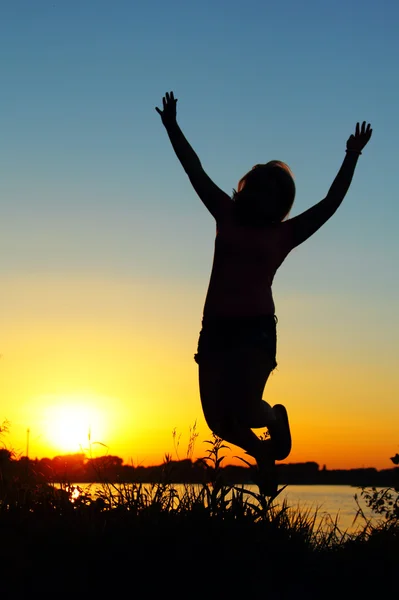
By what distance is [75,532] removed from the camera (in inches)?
165

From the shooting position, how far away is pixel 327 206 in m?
5.16

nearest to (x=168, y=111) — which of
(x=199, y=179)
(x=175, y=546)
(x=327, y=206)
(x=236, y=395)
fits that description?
(x=199, y=179)

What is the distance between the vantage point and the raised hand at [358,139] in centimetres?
549

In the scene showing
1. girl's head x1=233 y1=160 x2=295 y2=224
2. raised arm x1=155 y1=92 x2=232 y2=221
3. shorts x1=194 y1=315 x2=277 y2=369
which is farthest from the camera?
raised arm x1=155 y1=92 x2=232 y2=221

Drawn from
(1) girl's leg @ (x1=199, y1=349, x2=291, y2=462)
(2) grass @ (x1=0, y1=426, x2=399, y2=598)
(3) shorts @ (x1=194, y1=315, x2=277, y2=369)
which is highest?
(3) shorts @ (x1=194, y1=315, x2=277, y2=369)

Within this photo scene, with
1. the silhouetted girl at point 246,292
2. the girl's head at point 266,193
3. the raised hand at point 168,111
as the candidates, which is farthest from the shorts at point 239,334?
the raised hand at point 168,111

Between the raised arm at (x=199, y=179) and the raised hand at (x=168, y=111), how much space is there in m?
0.05

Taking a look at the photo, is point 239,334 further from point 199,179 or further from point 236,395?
point 199,179

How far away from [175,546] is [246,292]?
64.4 inches

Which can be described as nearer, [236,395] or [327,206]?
[236,395]

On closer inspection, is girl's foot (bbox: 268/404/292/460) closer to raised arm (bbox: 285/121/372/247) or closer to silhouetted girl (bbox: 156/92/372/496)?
silhouetted girl (bbox: 156/92/372/496)

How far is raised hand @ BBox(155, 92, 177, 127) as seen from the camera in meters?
5.27

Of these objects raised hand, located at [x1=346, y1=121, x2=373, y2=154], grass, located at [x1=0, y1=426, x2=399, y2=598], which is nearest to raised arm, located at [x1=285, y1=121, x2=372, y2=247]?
raised hand, located at [x1=346, y1=121, x2=373, y2=154]

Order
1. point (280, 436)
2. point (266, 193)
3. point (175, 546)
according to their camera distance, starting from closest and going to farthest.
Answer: point (175, 546) → point (266, 193) → point (280, 436)
